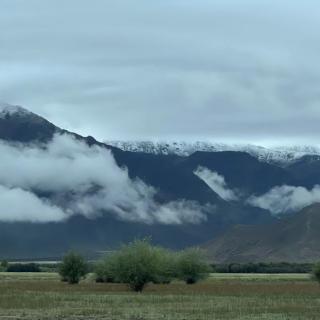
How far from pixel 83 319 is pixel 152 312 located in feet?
27.2

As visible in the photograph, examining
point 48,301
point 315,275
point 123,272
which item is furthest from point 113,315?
point 315,275

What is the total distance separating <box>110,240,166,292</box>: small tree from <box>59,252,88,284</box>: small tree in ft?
99.7

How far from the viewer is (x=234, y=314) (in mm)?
68562

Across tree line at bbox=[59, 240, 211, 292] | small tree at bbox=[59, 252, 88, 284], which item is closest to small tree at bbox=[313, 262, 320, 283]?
tree line at bbox=[59, 240, 211, 292]

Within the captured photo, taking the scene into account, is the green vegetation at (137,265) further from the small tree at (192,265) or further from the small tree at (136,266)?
the small tree at (192,265)

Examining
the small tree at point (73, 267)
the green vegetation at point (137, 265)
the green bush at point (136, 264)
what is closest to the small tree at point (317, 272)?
the green vegetation at point (137, 265)

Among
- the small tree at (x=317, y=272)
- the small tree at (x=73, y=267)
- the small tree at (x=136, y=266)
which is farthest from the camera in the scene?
the small tree at (x=73, y=267)

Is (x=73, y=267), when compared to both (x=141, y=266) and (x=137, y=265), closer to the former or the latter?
(x=137, y=265)

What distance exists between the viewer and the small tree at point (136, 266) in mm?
122188

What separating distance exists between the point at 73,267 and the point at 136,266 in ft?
121

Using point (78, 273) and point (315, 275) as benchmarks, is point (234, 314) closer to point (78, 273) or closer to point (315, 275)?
point (315, 275)

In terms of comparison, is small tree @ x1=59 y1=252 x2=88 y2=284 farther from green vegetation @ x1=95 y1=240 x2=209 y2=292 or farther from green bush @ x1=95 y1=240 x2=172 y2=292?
green bush @ x1=95 y1=240 x2=172 y2=292

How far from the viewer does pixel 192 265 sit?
152125mm

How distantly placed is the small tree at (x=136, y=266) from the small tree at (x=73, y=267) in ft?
99.7
